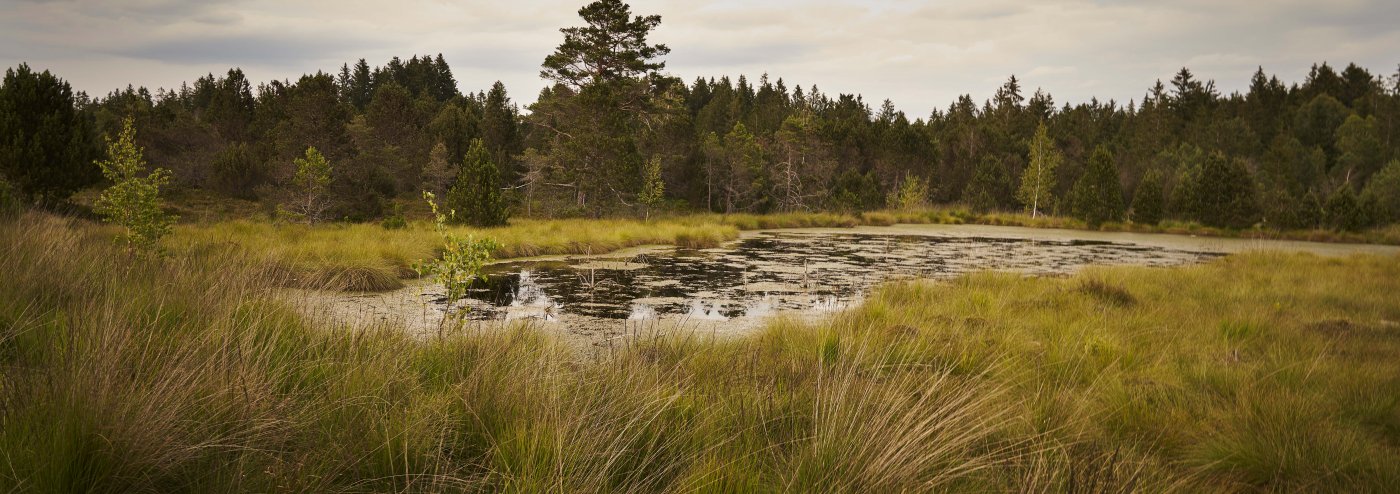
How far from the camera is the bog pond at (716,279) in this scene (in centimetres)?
644

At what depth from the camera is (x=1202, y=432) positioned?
3.34 m

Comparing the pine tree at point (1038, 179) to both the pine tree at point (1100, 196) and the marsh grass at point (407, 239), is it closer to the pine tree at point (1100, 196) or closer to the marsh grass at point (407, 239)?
the pine tree at point (1100, 196)

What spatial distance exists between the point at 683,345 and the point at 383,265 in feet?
21.0

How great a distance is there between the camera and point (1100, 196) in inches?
1037

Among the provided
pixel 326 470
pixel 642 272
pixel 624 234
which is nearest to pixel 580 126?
pixel 624 234

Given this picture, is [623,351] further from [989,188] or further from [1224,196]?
[989,188]

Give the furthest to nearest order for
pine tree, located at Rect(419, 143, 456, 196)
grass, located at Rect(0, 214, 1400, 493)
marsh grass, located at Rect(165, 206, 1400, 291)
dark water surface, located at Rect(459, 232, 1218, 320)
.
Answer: pine tree, located at Rect(419, 143, 456, 196) → marsh grass, located at Rect(165, 206, 1400, 291) → dark water surface, located at Rect(459, 232, 1218, 320) → grass, located at Rect(0, 214, 1400, 493)

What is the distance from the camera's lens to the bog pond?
6442mm

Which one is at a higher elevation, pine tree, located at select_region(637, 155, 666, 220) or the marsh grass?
pine tree, located at select_region(637, 155, 666, 220)

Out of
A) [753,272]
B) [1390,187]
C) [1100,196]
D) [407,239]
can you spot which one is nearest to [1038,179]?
[1100,196]

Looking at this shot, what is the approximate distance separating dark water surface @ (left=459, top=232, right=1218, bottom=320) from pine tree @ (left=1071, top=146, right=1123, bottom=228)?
8591 millimetres

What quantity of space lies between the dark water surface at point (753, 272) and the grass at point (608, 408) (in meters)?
2.18

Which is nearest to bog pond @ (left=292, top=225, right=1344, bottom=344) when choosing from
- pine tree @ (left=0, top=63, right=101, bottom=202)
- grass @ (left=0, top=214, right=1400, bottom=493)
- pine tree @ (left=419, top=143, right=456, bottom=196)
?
grass @ (left=0, top=214, right=1400, bottom=493)

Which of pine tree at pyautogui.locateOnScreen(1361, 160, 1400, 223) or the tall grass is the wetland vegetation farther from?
pine tree at pyautogui.locateOnScreen(1361, 160, 1400, 223)
